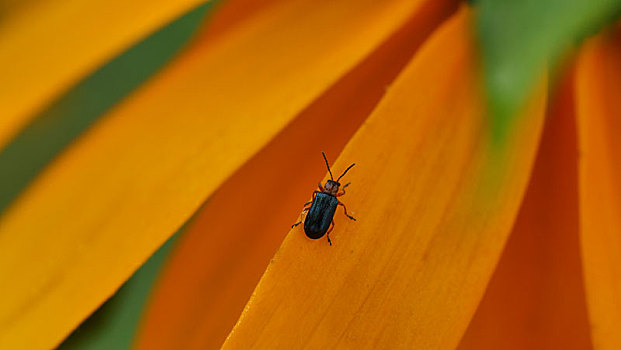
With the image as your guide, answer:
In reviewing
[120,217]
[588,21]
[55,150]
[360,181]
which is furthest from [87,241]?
[588,21]

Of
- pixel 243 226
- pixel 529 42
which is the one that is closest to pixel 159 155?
pixel 243 226

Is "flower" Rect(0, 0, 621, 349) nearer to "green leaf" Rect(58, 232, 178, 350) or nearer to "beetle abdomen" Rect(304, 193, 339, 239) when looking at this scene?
"beetle abdomen" Rect(304, 193, 339, 239)

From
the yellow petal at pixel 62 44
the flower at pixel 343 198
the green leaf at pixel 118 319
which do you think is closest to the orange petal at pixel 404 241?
the flower at pixel 343 198

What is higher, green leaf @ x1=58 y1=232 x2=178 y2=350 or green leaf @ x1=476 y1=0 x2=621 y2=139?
green leaf @ x1=476 y1=0 x2=621 y2=139

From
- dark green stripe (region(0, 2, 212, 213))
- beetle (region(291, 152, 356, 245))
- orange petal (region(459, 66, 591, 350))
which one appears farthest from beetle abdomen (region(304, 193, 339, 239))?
dark green stripe (region(0, 2, 212, 213))

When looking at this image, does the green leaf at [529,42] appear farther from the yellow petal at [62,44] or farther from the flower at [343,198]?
the yellow petal at [62,44]
